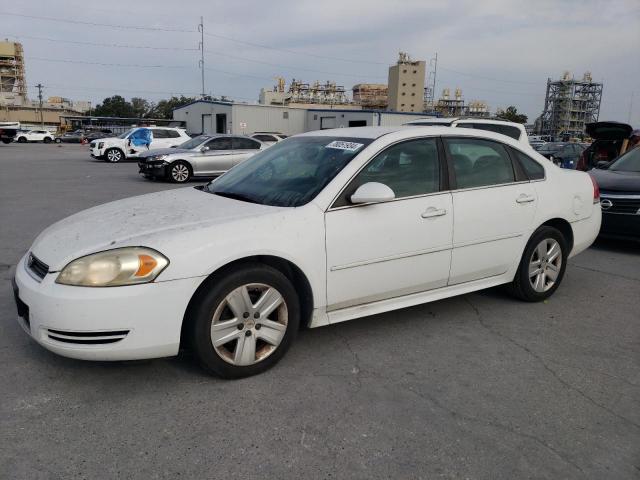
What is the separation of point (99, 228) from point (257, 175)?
1.31m

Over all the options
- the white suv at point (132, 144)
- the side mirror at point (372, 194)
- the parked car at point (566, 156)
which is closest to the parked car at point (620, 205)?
the side mirror at point (372, 194)

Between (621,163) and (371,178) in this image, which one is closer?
(371,178)

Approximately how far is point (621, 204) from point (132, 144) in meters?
21.0

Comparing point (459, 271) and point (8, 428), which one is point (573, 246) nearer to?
point (459, 271)

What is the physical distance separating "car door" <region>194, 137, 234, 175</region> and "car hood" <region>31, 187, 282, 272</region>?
11.8m

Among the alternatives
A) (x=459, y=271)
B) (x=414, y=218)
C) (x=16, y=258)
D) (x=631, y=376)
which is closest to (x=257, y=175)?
(x=414, y=218)

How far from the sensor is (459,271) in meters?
3.98

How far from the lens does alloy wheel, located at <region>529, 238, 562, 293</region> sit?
4512 mm

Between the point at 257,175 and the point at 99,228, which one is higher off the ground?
the point at 257,175

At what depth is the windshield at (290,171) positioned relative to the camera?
3545 mm

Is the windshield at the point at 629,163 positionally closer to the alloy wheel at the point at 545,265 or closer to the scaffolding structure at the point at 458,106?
the alloy wheel at the point at 545,265

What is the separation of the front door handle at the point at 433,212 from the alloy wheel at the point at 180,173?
40.5ft

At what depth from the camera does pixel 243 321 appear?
3.07m

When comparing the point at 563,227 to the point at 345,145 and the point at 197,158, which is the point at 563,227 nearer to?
the point at 345,145
